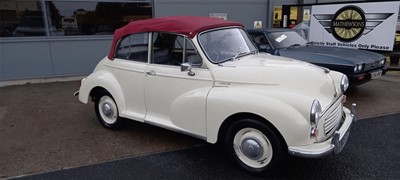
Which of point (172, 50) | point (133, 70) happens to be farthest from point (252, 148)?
point (133, 70)

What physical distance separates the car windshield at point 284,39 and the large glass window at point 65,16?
156 inches

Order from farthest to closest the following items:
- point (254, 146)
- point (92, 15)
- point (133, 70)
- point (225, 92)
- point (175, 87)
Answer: point (92, 15) → point (133, 70) → point (175, 87) → point (225, 92) → point (254, 146)

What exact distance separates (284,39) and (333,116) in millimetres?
3833

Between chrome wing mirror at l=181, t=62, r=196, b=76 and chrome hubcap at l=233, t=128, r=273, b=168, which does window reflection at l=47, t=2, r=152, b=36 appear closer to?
chrome wing mirror at l=181, t=62, r=196, b=76

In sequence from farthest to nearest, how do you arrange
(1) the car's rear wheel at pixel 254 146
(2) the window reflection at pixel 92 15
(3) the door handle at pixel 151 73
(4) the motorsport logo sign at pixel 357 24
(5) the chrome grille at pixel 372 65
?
(2) the window reflection at pixel 92 15
(4) the motorsport logo sign at pixel 357 24
(5) the chrome grille at pixel 372 65
(3) the door handle at pixel 151 73
(1) the car's rear wheel at pixel 254 146

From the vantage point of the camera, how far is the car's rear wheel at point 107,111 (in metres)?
4.55

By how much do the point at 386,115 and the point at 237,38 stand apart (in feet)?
9.74

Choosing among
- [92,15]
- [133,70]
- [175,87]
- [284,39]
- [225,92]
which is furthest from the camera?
[92,15]

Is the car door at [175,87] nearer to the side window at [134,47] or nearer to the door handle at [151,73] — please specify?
the door handle at [151,73]

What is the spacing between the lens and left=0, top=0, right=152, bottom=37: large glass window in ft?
25.4

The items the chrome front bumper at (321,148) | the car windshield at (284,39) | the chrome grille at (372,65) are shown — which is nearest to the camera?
the chrome front bumper at (321,148)

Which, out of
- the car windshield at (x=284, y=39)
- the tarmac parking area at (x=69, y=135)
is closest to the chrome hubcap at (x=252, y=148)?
the tarmac parking area at (x=69, y=135)

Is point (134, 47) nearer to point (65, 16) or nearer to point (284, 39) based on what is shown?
point (284, 39)

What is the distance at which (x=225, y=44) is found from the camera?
3869mm
